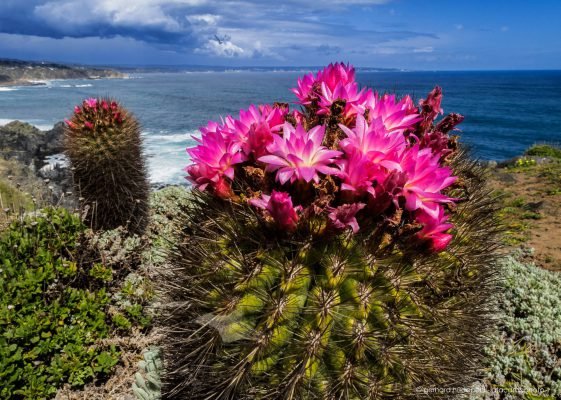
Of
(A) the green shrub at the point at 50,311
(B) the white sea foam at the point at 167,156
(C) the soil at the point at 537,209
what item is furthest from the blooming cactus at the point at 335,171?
(B) the white sea foam at the point at 167,156

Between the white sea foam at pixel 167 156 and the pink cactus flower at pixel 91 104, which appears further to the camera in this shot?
the white sea foam at pixel 167 156

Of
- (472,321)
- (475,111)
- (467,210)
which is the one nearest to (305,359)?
(472,321)


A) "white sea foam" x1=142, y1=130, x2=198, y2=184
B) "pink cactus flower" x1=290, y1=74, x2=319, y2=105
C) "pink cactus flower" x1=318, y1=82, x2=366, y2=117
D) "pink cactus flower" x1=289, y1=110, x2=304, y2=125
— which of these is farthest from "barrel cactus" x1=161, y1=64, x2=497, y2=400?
Answer: "white sea foam" x1=142, y1=130, x2=198, y2=184

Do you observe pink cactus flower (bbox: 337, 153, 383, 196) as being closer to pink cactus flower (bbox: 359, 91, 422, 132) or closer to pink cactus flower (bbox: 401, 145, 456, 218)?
pink cactus flower (bbox: 401, 145, 456, 218)

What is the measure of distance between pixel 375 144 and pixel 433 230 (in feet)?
1.81

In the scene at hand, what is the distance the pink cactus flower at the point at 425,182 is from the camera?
2.34 m

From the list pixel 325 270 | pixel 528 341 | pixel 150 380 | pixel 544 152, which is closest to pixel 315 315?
pixel 325 270

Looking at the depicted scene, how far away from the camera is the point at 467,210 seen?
3.11 metres

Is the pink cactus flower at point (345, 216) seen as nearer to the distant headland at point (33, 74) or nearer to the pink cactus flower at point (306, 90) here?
the pink cactus flower at point (306, 90)

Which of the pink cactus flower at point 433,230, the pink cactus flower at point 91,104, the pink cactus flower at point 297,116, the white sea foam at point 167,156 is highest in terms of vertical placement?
the pink cactus flower at point 297,116

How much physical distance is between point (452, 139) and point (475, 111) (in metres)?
82.0

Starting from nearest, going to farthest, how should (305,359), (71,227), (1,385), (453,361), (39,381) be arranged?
1. (305,359)
2. (453,361)
3. (1,385)
4. (39,381)
5. (71,227)

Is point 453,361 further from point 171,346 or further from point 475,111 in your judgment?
point 475,111

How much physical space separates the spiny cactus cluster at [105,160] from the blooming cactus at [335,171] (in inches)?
205
